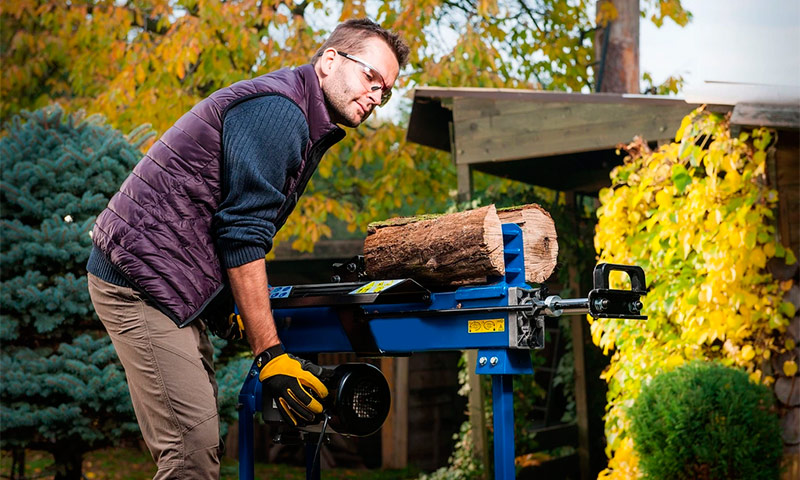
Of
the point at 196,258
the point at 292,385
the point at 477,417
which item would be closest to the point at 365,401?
the point at 292,385

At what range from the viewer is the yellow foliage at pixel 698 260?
4254 mm

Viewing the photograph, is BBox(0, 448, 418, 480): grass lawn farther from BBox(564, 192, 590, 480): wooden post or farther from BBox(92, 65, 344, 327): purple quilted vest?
BBox(92, 65, 344, 327): purple quilted vest

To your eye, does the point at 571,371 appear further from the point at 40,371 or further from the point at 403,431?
the point at 40,371

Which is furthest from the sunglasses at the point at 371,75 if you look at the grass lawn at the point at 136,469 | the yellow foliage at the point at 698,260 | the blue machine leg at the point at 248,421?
the grass lawn at the point at 136,469

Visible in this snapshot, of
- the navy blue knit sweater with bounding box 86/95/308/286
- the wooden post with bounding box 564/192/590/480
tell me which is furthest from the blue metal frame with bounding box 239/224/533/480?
the wooden post with bounding box 564/192/590/480

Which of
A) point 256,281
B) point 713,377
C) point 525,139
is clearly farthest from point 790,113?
point 256,281

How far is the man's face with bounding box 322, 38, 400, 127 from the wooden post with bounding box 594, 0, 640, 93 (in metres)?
6.96

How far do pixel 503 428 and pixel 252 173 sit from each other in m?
1.01

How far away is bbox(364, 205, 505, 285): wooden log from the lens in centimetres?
259

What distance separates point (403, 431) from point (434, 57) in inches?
139

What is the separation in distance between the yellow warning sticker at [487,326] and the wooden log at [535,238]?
1.17 ft

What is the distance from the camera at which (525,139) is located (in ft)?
19.1

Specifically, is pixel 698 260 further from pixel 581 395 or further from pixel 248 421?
pixel 581 395

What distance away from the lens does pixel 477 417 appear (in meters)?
5.92
